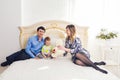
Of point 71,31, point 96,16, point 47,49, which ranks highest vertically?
point 96,16

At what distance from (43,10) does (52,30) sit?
51 cm

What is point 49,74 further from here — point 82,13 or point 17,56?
point 82,13

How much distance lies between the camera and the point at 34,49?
3.77 meters

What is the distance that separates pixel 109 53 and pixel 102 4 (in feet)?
3.39

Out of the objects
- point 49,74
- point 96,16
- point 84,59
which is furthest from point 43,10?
point 49,74

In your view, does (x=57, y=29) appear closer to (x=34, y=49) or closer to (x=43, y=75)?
(x=34, y=49)

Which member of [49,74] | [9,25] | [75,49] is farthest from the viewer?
[9,25]

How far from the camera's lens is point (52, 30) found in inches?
157

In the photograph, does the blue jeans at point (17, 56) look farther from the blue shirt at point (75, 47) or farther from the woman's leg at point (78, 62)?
the woman's leg at point (78, 62)

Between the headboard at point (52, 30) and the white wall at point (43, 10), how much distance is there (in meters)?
0.19

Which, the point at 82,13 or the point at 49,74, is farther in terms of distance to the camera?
the point at 82,13

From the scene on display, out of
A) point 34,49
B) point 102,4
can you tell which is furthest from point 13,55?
point 102,4

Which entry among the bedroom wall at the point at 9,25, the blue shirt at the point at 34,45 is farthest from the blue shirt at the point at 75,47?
the bedroom wall at the point at 9,25

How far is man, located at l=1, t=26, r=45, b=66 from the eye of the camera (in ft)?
12.1
